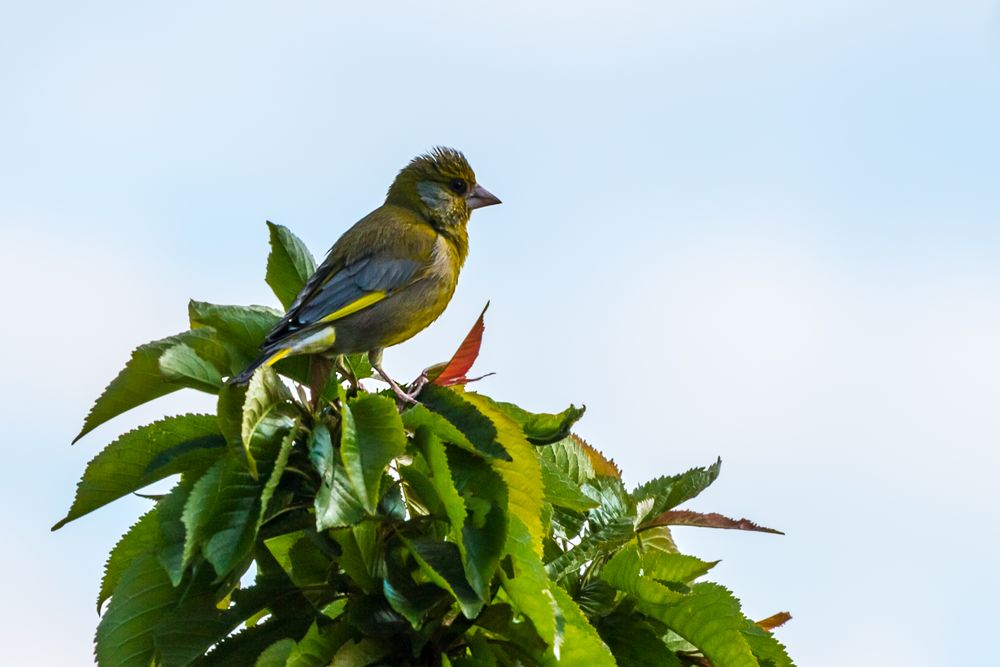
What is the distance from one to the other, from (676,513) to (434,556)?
1.36m

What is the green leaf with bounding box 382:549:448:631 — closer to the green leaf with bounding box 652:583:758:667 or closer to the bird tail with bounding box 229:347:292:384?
the bird tail with bounding box 229:347:292:384

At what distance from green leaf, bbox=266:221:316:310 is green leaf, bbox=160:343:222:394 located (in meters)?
0.90

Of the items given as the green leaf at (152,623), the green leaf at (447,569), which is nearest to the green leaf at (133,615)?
the green leaf at (152,623)

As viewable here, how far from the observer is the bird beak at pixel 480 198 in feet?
28.7

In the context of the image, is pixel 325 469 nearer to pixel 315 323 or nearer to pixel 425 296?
pixel 315 323

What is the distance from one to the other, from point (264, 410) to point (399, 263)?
3584mm

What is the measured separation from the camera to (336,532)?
13.6ft

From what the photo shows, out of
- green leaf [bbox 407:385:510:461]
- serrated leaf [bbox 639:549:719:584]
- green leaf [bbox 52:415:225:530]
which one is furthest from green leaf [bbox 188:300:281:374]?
serrated leaf [bbox 639:549:719:584]

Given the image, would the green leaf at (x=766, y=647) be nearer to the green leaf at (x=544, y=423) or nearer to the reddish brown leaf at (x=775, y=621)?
the reddish brown leaf at (x=775, y=621)

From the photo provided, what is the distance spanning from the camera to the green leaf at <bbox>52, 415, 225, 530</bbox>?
173 inches

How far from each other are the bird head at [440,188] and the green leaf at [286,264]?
3.22 m

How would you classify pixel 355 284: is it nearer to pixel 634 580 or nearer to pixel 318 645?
pixel 634 580

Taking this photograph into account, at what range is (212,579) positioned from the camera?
4316mm

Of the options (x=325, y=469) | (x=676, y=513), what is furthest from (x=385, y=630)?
(x=676, y=513)
